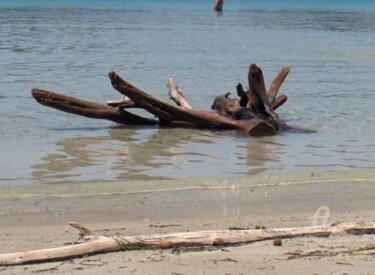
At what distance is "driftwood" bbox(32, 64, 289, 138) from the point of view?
11.1 metres

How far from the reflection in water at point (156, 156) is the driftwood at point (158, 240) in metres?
3.17

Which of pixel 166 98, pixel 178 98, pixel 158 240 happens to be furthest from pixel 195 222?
pixel 166 98

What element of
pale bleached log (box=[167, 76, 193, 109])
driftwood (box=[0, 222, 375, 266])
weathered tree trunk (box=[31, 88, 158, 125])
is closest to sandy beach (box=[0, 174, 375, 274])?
driftwood (box=[0, 222, 375, 266])

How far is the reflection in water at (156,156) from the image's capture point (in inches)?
352

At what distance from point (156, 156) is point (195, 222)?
10.7ft

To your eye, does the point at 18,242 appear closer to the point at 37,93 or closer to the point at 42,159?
the point at 42,159

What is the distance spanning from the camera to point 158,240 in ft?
17.6

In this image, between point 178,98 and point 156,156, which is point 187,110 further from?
→ point 156,156

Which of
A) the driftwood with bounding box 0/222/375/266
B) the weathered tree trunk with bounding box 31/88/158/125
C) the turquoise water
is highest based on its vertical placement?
the driftwood with bounding box 0/222/375/266

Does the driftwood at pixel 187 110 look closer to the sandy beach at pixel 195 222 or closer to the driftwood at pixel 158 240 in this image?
the sandy beach at pixel 195 222

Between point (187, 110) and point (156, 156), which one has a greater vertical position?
point (187, 110)

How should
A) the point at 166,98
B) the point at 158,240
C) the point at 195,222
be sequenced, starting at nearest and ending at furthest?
the point at 158,240, the point at 195,222, the point at 166,98

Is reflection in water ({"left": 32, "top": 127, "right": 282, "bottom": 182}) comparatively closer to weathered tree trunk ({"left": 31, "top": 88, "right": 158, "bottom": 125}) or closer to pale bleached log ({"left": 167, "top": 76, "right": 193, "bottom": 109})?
weathered tree trunk ({"left": 31, "top": 88, "right": 158, "bottom": 125})

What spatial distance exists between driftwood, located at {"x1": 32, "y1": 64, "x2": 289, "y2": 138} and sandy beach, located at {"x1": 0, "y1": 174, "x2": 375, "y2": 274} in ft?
9.43
